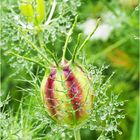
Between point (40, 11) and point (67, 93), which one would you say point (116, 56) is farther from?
point (67, 93)

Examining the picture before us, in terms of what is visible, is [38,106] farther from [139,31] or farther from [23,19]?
[139,31]

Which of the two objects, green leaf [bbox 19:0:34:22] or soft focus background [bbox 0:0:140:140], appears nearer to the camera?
green leaf [bbox 19:0:34:22]

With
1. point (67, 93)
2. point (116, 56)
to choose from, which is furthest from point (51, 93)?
point (116, 56)

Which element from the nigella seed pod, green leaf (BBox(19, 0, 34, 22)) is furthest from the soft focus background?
the nigella seed pod

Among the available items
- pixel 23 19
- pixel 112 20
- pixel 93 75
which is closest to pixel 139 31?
pixel 112 20

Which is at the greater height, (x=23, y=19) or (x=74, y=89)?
(x=23, y=19)

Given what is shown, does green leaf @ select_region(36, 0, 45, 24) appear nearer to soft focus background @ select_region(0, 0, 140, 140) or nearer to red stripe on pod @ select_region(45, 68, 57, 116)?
red stripe on pod @ select_region(45, 68, 57, 116)

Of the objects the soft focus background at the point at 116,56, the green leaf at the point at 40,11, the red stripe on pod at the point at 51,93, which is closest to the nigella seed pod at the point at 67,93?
the red stripe on pod at the point at 51,93

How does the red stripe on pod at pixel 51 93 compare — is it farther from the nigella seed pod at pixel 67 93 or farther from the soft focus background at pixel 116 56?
the soft focus background at pixel 116 56
